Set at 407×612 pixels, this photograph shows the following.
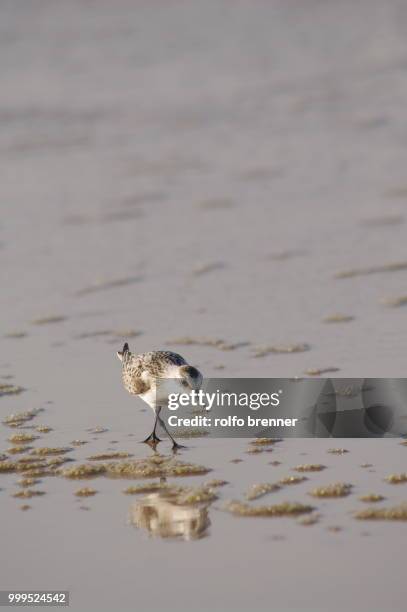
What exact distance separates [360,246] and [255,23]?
1295cm

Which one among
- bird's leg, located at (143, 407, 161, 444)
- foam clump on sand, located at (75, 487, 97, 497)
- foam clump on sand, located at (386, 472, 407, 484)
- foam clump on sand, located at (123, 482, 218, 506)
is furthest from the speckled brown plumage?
foam clump on sand, located at (386, 472, 407, 484)

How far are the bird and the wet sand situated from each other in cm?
21

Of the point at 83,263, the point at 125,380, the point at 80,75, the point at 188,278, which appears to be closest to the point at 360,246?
the point at 188,278

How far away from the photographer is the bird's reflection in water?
5.99 meters

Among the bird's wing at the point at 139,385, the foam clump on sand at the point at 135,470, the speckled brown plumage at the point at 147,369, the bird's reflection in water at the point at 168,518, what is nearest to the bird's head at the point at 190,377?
the speckled brown plumage at the point at 147,369

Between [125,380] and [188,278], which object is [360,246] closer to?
[188,278]

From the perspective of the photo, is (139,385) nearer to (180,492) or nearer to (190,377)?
(190,377)

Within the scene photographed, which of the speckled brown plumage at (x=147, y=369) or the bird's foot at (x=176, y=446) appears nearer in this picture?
the bird's foot at (x=176, y=446)

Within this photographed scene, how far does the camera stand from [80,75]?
21.5 meters

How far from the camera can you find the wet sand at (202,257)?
18.7ft

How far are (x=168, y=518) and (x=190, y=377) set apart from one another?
121cm

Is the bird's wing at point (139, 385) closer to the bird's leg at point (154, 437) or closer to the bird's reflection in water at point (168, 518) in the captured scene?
the bird's leg at point (154, 437)

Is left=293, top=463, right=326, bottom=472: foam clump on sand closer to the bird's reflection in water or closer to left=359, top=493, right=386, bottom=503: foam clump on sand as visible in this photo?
left=359, top=493, right=386, bottom=503: foam clump on sand

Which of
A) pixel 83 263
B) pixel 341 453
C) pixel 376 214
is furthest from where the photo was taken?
pixel 376 214
